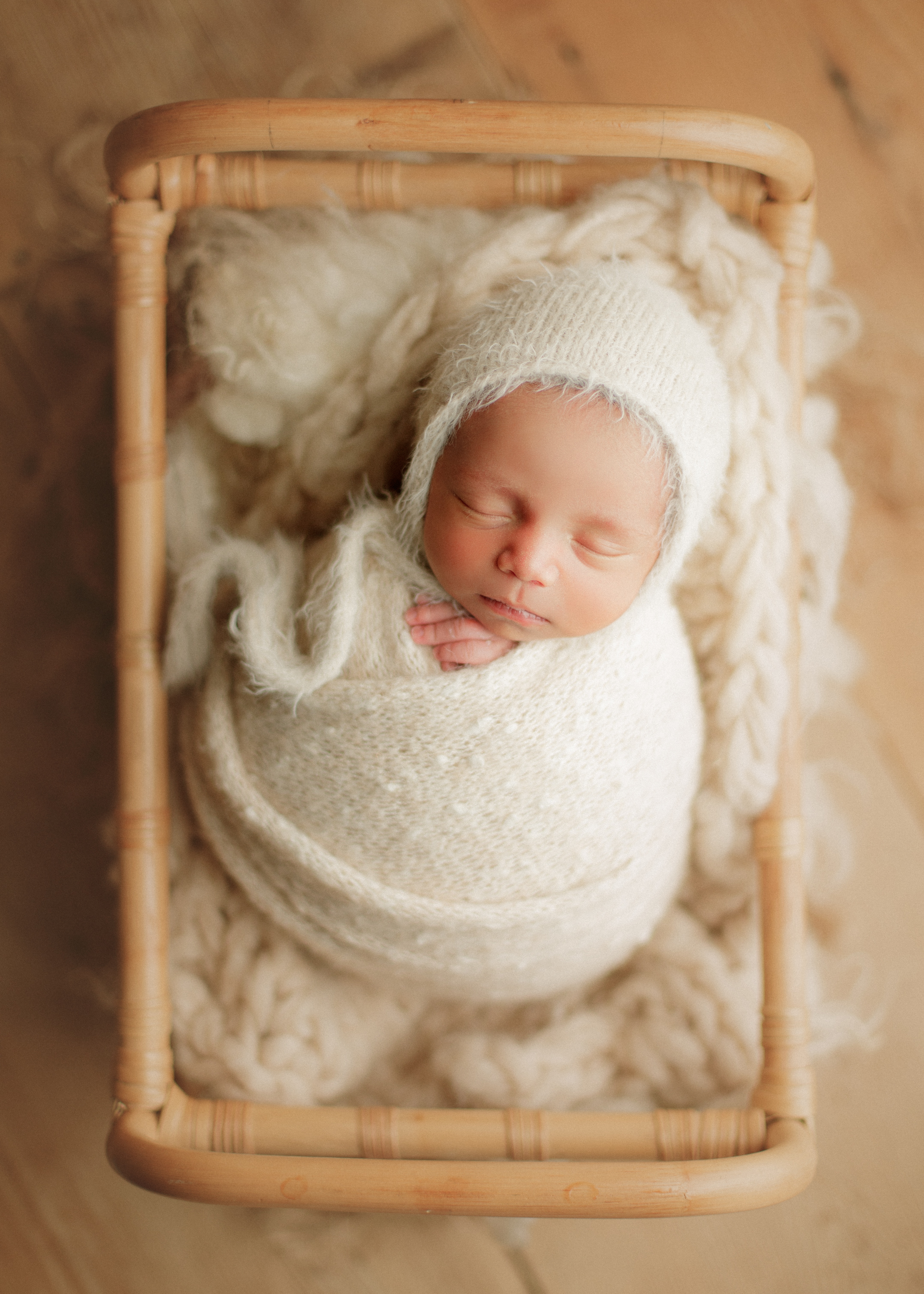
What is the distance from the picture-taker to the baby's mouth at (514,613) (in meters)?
0.74

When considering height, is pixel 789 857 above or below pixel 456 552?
below

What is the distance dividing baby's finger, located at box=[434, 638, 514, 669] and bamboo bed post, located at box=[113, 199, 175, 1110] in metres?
0.25

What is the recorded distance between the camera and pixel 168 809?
841 mm

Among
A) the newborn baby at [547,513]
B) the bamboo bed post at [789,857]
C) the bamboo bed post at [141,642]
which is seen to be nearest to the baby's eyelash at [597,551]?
the newborn baby at [547,513]

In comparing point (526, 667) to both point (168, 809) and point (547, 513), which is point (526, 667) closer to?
point (547, 513)

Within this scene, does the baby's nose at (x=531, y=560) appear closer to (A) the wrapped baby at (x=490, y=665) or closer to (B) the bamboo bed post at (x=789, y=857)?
(A) the wrapped baby at (x=490, y=665)

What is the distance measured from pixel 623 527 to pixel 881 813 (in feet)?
1.96

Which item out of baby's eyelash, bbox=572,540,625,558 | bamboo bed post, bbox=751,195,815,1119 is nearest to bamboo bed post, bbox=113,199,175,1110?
baby's eyelash, bbox=572,540,625,558

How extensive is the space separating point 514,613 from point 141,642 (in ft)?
1.06

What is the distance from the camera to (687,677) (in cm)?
86

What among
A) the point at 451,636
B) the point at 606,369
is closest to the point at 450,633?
the point at 451,636

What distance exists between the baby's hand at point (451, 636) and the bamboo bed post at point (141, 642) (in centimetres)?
23

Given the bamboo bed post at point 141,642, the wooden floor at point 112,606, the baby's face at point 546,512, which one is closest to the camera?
the baby's face at point 546,512

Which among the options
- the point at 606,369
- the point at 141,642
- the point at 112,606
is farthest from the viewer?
the point at 112,606
